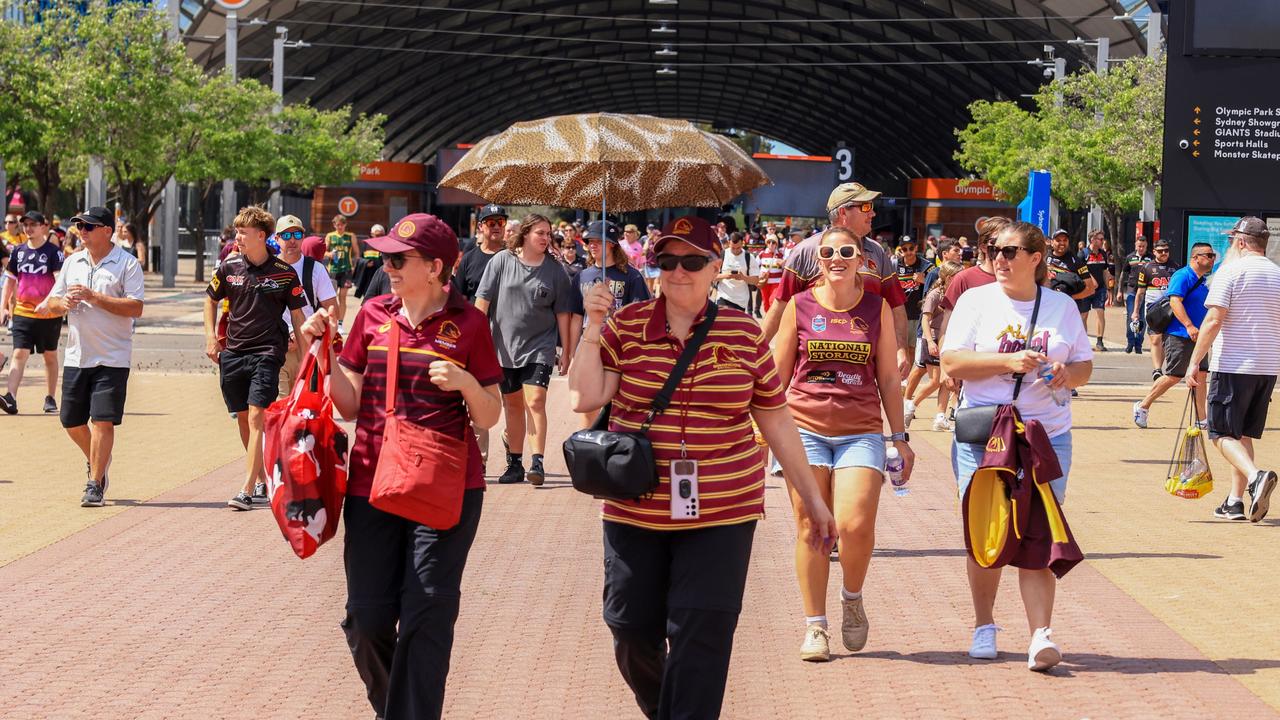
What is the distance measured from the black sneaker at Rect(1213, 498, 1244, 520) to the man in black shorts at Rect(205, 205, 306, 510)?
19.0 ft

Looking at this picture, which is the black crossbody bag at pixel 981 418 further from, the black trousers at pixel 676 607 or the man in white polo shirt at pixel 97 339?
the man in white polo shirt at pixel 97 339

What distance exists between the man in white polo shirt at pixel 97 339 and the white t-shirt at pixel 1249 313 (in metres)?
6.52

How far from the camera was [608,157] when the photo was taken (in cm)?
746

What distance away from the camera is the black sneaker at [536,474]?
11570 mm

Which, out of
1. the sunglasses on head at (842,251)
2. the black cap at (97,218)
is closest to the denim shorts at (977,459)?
the sunglasses on head at (842,251)

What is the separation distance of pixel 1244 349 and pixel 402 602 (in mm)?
6846

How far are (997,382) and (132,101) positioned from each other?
88.3 feet

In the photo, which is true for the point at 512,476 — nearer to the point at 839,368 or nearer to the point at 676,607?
the point at 839,368

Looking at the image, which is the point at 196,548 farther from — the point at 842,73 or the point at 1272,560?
the point at 842,73

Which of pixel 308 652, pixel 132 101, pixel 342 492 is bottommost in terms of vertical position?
pixel 308 652

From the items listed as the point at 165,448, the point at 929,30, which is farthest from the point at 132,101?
the point at 929,30

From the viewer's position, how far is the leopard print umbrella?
747cm

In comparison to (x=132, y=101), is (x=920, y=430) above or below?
below

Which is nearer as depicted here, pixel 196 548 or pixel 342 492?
pixel 342 492
